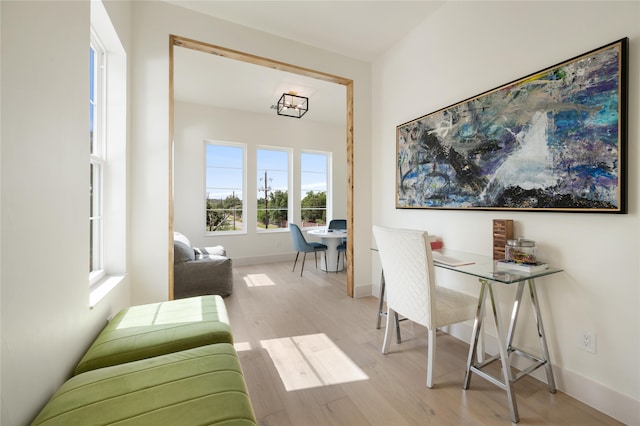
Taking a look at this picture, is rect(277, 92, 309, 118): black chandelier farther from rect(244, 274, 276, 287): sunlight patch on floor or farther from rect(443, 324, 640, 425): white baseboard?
rect(443, 324, 640, 425): white baseboard

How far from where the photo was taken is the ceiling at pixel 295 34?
2.51 m

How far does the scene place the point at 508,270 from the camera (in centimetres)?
168

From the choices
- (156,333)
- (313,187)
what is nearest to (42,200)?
(156,333)

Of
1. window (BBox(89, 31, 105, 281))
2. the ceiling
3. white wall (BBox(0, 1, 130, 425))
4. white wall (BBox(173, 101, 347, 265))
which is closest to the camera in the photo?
white wall (BBox(0, 1, 130, 425))

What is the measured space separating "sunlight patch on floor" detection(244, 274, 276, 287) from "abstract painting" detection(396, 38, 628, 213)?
259 centimetres

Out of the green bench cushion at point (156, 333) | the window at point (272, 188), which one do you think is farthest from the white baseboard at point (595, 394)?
the window at point (272, 188)

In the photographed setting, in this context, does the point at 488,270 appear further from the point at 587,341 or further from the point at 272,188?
the point at 272,188

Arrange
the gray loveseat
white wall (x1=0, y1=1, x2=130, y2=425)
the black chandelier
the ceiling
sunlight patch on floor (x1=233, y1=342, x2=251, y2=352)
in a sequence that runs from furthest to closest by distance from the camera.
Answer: the black chandelier < the gray loveseat < the ceiling < sunlight patch on floor (x1=233, y1=342, x2=251, y2=352) < white wall (x1=0, y1=1, x2=130, y2=425)

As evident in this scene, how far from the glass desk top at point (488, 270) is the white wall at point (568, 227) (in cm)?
15

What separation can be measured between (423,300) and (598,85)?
154 cm

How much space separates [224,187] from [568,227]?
4.95 meters

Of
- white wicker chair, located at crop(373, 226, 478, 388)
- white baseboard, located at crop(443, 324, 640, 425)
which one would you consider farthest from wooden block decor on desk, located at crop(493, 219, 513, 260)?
white baseboard, located at crop(443, 324, 640, 425)

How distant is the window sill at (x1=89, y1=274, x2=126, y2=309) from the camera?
1.58m

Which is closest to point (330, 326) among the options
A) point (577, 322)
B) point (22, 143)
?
point (577, 322)
